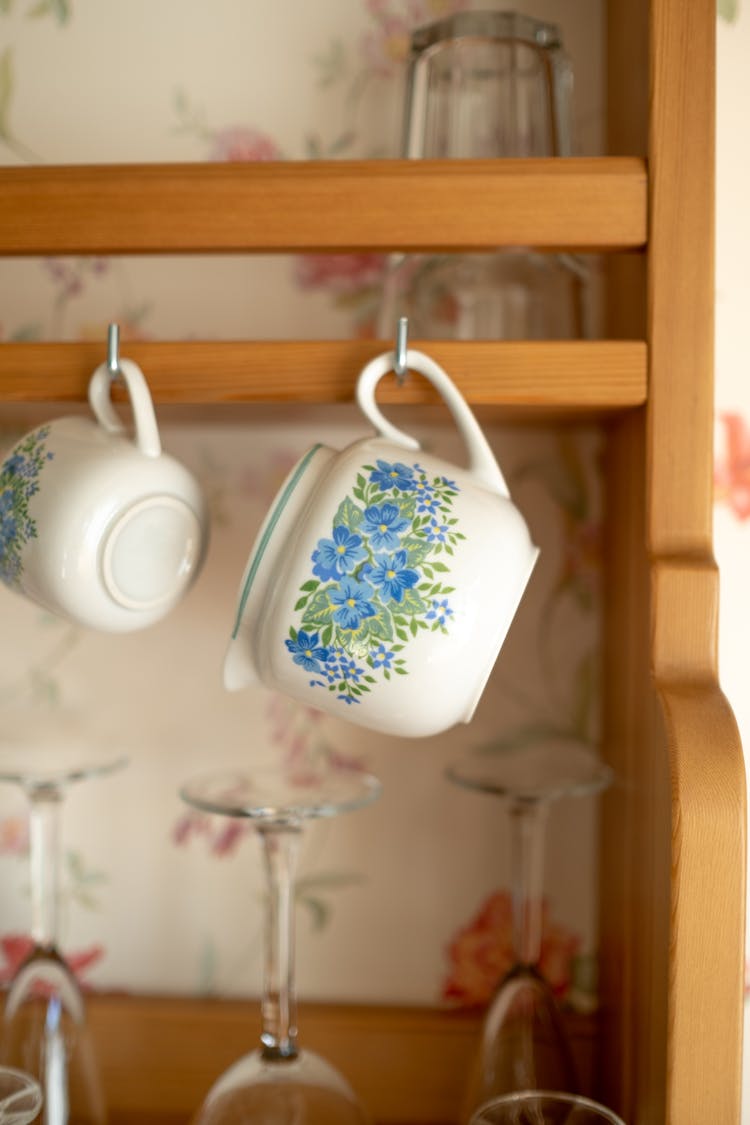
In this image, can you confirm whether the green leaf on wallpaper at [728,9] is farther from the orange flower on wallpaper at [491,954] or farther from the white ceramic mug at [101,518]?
the orange flower on wallpaper at [491,954]

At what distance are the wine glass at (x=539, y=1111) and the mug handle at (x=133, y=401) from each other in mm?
437

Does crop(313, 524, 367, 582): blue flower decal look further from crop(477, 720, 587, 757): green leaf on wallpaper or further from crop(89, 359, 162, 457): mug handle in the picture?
crop(477, 720, 587, 757): green leaf on wallpaper

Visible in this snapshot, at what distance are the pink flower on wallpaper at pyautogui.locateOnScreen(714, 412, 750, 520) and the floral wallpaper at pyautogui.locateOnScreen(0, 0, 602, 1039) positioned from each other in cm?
16

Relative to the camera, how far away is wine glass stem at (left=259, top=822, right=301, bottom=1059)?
732 millimetres

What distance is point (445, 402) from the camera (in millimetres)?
626

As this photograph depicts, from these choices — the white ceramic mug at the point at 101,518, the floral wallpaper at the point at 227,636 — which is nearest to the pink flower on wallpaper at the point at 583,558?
the floral wallpaper at the point at 227,636

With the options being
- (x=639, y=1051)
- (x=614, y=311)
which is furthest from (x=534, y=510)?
(x=639, y=1051)

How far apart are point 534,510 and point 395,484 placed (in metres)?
0.28

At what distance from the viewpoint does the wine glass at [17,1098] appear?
Answer: 65cm

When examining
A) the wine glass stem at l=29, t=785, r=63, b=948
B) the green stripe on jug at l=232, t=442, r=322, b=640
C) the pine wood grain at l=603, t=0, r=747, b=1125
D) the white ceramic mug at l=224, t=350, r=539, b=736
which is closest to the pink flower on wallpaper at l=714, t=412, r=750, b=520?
the pine wood grain at l=603, t=0, r=747, b=1125

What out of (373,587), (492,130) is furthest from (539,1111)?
(492,130)

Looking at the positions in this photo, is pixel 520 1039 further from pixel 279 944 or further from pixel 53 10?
pixel 53 10

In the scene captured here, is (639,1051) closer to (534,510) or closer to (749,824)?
(749,824)

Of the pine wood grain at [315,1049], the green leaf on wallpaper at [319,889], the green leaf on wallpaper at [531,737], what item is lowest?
the pine wood grain at [315,1049]
